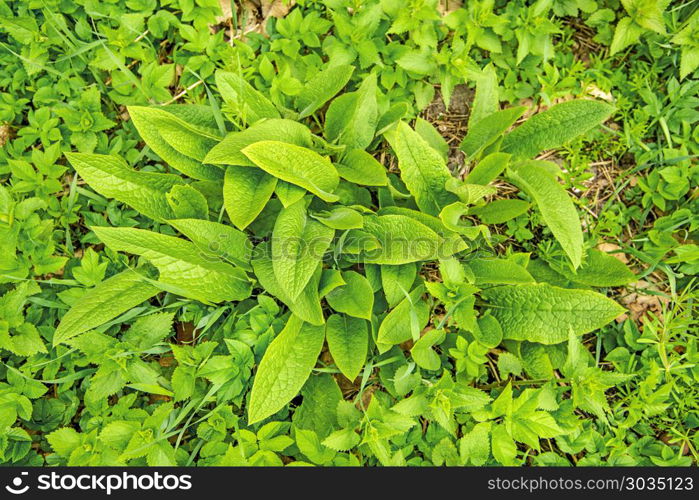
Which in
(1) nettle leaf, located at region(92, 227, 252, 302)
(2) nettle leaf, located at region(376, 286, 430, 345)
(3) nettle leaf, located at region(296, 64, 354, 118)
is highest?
(3) nettle leaf, located at region(296, 64, 354, 118)

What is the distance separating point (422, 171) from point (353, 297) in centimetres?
62

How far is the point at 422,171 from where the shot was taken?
2098mm

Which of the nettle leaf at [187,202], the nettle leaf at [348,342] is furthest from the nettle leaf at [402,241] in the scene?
the nettle leaf at [187,202]

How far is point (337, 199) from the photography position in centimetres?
204

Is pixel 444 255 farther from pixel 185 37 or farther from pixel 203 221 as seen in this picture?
pixel 185 37

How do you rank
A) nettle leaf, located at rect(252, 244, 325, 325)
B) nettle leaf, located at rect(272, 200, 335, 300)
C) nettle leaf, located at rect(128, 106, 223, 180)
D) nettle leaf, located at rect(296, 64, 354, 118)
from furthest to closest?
nettle leaf, located at rect(296, 64, 354, 118) < nettle leaf, located at rect(128, 106, 223, 180) < nettle leaf, located at rect(252, 244, 325, 325) < nettle leaf, located at rect(272, 200, 335, 300)

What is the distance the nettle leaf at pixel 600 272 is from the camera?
2178mm

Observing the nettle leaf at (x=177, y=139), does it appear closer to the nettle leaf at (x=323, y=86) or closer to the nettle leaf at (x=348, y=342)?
the nettle leaf at (x=323, y=86)

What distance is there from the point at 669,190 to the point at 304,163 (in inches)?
70.0

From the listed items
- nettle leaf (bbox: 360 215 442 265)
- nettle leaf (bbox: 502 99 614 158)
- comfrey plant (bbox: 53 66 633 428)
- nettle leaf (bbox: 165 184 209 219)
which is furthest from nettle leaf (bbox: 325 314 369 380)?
nettle leaf (bbox: 502 99 614 158)

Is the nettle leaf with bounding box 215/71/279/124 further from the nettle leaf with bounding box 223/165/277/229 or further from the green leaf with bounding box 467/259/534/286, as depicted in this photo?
the green leaf with bounding box 467/259/534/286

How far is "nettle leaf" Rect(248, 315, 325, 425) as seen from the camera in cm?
191

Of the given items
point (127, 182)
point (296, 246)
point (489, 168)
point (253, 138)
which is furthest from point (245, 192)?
point (489, 168)

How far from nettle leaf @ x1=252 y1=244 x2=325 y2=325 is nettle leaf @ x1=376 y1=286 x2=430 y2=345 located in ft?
0.87
